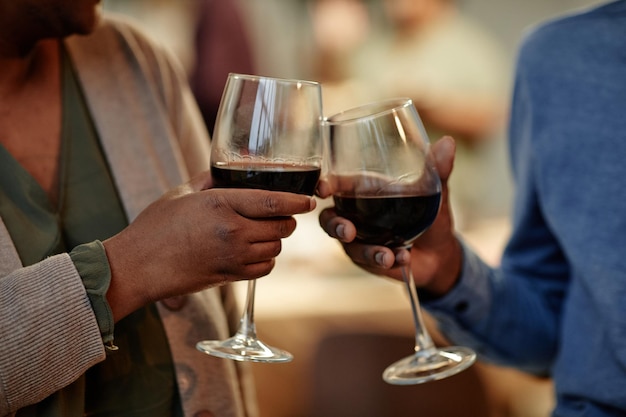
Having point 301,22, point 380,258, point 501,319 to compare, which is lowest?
point 501,319

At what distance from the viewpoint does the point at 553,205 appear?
4.10 ft

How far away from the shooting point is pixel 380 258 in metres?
0.96

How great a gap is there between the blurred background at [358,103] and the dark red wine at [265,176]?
0.77 m

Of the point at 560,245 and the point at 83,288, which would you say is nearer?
the point at 83,288

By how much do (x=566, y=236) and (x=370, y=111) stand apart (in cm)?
44

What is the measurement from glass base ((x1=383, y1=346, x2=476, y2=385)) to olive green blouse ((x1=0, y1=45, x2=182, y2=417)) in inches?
12.0

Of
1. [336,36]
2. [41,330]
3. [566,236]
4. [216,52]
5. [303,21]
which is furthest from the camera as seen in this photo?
[303,21]

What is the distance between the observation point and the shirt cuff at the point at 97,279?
788mm

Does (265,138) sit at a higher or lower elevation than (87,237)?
higher

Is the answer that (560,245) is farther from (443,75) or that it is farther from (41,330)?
(443,75)

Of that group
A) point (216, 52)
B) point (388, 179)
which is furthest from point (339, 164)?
point (216, 52)

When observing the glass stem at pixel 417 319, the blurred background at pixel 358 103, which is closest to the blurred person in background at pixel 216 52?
the blurred background at pixel 358 103

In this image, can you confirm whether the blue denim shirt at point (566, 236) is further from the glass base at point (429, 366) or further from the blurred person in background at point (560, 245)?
the glass base at point (429, 366)

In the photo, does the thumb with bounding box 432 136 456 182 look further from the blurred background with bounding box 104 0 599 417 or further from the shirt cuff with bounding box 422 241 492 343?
the blurred background with bounding box 104 0 599 417
